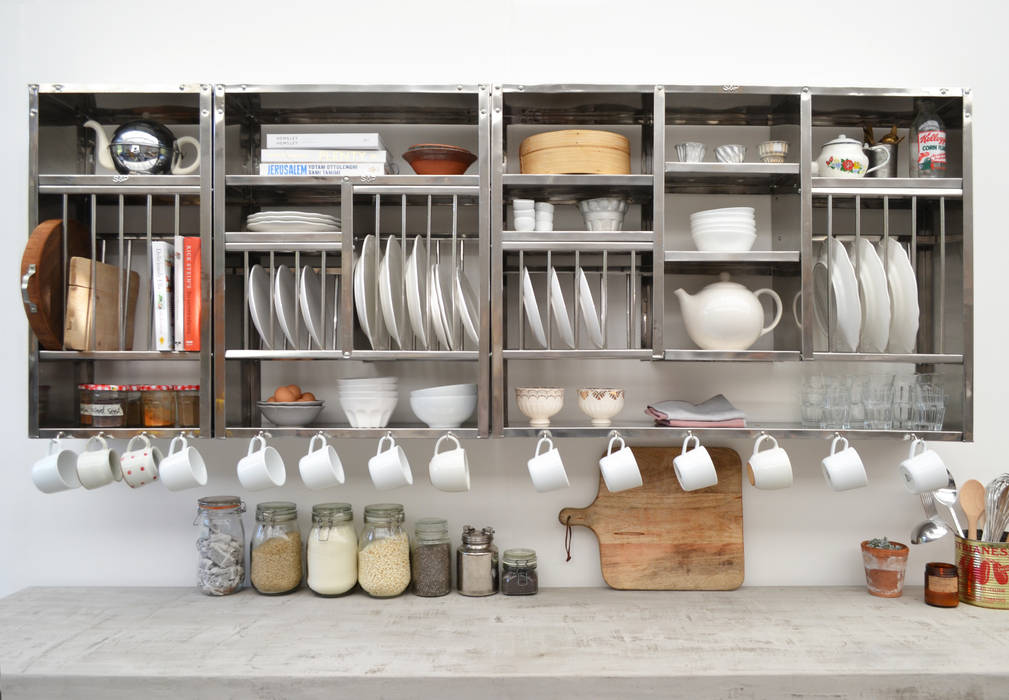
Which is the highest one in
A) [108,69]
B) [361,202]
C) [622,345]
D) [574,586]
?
[108,69]

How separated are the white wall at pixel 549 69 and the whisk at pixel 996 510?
0.10m

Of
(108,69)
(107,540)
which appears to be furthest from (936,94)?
(107,540)

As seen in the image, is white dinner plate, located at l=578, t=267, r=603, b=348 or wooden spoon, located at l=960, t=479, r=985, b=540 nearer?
white dinner plate, located at l=578, t=267, r=603, b=348

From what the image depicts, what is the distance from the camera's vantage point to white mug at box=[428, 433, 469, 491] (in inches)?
66.6

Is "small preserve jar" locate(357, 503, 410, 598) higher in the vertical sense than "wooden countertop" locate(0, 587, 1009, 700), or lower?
higher

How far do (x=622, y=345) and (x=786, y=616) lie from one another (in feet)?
2.40

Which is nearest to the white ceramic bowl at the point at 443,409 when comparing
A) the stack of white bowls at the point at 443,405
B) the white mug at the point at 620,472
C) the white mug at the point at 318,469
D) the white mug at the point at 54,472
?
the stack of white bowls at the point at 443,405

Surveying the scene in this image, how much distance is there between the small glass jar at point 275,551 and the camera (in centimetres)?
182

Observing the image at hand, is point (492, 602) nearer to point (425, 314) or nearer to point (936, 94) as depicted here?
point (425, 314)

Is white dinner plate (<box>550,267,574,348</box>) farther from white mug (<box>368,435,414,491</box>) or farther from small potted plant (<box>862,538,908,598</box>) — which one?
small potted plant (<box>862,538,908,598</box>)

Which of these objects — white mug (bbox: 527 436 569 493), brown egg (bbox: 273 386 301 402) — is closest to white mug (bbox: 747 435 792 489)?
white mug (bbox: 527 436 569 493)

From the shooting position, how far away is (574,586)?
194cm

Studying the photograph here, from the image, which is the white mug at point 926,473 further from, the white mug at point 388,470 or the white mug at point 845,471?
the white mug at point 388,470

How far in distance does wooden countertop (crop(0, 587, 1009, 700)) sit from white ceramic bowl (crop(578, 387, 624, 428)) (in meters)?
0.45
